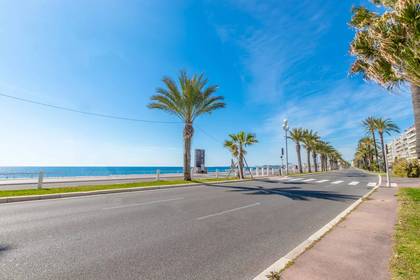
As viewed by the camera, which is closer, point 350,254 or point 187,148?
point 350,254

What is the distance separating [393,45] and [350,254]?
579 centimetres

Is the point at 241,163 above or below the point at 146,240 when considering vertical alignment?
above

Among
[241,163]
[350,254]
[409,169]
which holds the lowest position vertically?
[350,254]

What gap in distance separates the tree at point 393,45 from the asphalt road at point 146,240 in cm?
497

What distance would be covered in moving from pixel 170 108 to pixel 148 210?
15.1 meters

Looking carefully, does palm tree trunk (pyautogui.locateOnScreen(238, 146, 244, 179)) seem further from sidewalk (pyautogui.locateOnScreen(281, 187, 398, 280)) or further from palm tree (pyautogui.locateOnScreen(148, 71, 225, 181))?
sidewalk (pyautogui.locateOnScreen(281, 187, 398, 280))

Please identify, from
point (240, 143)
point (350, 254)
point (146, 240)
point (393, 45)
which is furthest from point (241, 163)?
point (350, 254)

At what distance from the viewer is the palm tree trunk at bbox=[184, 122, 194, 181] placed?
68.7 feet

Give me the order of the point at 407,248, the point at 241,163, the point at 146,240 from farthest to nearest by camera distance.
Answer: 1. the point at 241,163
2. the point at 146,240
3. the point at 407,248

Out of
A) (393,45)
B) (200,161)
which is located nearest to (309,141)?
(200,161)

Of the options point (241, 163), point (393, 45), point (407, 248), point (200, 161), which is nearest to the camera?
point (407, 248)

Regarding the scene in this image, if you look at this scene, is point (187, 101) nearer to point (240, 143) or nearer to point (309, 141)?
point (240, 143)

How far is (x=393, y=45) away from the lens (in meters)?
6.17

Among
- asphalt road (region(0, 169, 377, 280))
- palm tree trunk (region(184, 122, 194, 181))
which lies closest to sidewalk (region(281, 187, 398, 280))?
asphalt road (region(0, 169, 377, 280))
